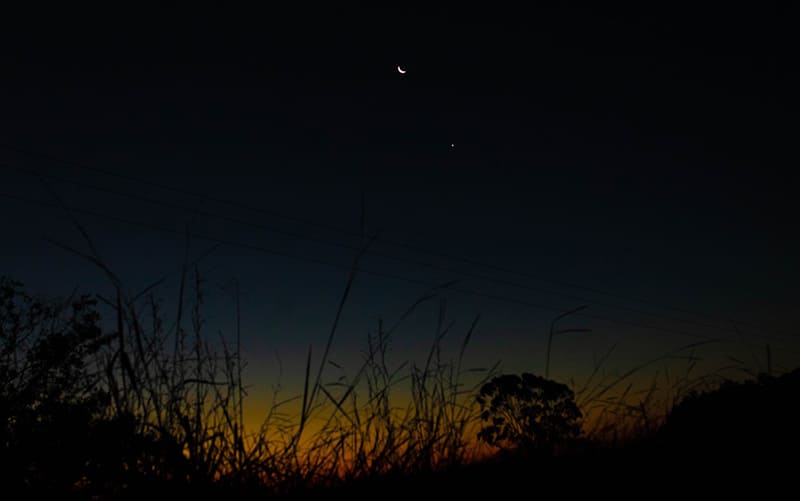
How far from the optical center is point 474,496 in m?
1.73

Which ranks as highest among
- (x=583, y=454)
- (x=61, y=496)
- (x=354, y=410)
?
(x=354, y=410)

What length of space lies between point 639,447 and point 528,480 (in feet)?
2.47

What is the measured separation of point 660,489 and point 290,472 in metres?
1.06

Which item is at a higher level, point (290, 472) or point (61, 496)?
point (290, 472)

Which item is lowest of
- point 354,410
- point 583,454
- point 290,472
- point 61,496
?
point 61,496

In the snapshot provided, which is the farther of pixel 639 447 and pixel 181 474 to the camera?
pixel 639 447

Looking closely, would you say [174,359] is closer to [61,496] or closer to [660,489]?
[61,496]

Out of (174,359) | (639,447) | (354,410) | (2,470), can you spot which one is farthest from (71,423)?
(639,447)

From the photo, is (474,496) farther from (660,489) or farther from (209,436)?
(209,436)

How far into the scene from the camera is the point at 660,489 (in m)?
1.73

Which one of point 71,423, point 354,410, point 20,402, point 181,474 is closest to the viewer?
point 181,474

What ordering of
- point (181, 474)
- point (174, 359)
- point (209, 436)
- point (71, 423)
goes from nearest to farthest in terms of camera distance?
1. point (181, 474)
2. point (71, 423)
3. point (209, 436)
4. point (174, 359)

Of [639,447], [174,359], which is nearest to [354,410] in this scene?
[174,359]

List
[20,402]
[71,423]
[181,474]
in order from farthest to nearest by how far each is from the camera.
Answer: [20,402] < [71,423] < [181,474]
